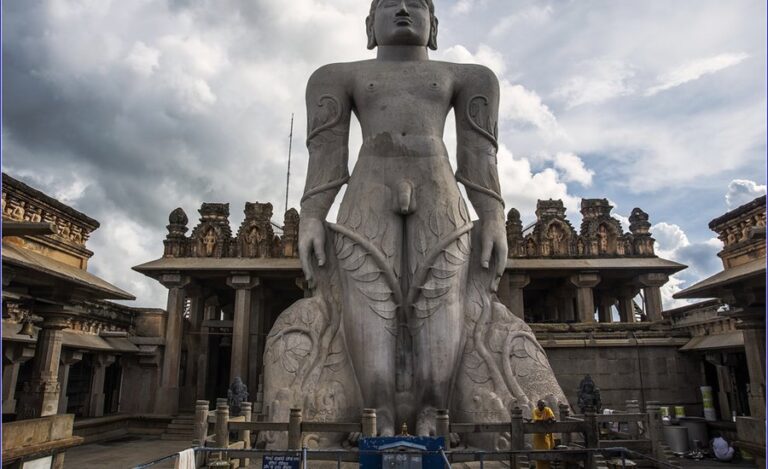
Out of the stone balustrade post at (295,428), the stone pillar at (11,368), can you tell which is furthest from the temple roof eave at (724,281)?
the stone pillar at (11,368)

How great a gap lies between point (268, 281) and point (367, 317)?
14.6 metres

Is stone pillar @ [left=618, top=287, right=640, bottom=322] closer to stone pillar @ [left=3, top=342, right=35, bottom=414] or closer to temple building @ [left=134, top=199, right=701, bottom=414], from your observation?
temple building @ [left=134, top=199, right=701, bottom=414]

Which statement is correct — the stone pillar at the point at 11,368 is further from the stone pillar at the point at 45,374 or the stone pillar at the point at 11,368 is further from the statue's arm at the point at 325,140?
the statue's arm at the point at 325,140

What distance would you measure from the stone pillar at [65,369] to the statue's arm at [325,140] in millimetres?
10382

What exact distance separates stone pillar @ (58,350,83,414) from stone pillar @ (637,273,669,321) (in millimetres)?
19026

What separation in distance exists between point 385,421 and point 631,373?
1022cm

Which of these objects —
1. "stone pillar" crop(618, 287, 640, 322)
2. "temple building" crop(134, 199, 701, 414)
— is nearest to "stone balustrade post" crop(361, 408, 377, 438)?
"temple building" crop(134, 199, 701, 414)

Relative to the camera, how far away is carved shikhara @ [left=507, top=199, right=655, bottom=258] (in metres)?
20.8

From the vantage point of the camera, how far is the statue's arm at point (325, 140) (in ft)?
29.0

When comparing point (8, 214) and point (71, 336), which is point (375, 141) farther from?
point (71, 336)

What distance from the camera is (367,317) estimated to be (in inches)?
306

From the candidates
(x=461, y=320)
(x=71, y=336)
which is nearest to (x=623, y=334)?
(x=461, y=320)

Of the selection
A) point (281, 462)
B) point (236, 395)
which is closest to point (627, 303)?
point (236, 395)

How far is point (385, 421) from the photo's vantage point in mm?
7410
